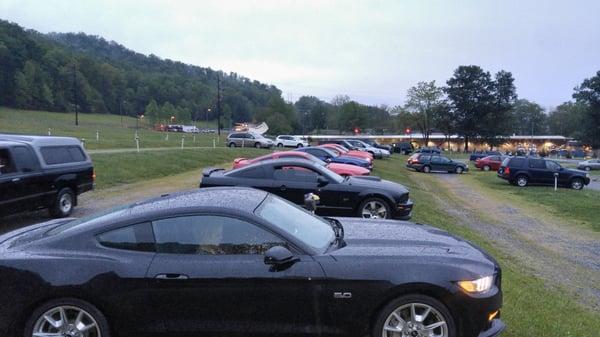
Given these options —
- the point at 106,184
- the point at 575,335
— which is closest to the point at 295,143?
the point at 106,184

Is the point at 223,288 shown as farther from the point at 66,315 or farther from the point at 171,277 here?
the point at 66,315

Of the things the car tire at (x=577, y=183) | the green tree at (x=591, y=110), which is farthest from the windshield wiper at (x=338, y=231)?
the green tree at (x=591, y=110)

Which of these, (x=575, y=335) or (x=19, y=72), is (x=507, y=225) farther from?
(x=19, y=72)

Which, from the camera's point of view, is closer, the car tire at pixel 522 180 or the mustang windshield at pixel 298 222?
the mustang windshield at pixel 298 222

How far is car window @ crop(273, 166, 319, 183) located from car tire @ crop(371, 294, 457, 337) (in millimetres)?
6428

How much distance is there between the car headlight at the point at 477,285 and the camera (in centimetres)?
424

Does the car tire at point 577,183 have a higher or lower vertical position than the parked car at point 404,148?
lower

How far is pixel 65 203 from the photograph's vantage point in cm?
1119

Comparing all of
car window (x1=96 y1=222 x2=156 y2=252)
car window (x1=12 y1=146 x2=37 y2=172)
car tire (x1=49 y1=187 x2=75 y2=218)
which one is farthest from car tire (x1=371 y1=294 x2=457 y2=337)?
car tire (x1=49 y1=187 x2=75 y2=218)

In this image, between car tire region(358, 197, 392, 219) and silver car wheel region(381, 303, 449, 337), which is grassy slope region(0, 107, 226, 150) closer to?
car tire region(358, 197, 392, 219)

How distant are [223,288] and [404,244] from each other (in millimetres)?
1696

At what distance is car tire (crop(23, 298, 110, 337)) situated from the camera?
165 inches

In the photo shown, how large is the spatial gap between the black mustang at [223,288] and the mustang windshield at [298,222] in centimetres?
17

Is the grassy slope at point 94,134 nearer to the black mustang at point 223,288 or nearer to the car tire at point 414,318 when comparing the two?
the black mustang at point 223,288
